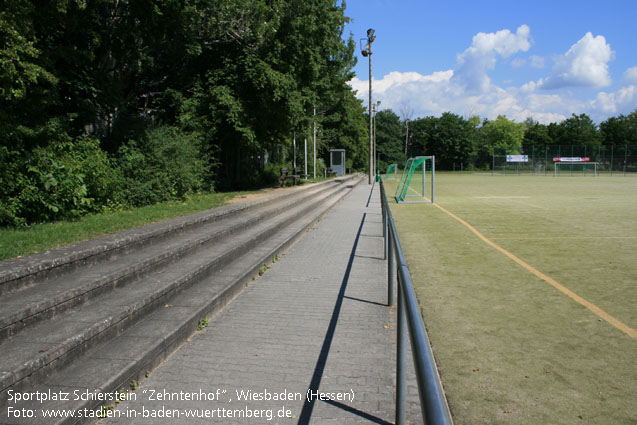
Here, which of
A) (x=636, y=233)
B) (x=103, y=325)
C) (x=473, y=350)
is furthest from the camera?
(x=636, y=233)

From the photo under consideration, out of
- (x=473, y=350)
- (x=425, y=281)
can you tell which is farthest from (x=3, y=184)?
(x=473, y=350)

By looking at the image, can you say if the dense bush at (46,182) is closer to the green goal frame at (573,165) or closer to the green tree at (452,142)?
the green goal frame at (573,165)

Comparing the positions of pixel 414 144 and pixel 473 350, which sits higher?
pixel 414 144

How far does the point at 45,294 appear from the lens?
4.02m

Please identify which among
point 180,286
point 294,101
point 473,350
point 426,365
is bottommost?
point 473,350

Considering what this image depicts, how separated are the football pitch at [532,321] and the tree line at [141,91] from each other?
6.76 meters

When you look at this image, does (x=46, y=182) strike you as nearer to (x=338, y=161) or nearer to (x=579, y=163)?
(x=338, y=161)

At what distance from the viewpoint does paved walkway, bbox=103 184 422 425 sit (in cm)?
299

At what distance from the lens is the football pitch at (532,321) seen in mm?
3096

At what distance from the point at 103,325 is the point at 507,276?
5.46 m

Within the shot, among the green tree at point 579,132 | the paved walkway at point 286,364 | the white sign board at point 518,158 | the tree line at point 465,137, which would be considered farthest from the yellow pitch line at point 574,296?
the green tree at point 579,132

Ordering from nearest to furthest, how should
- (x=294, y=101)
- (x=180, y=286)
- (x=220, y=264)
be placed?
(x=180, y=286), (x=220, y=264), (x=294, y=101)

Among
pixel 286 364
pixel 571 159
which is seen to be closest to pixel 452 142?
pixel 571 159

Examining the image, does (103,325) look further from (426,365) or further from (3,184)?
(3,184)
